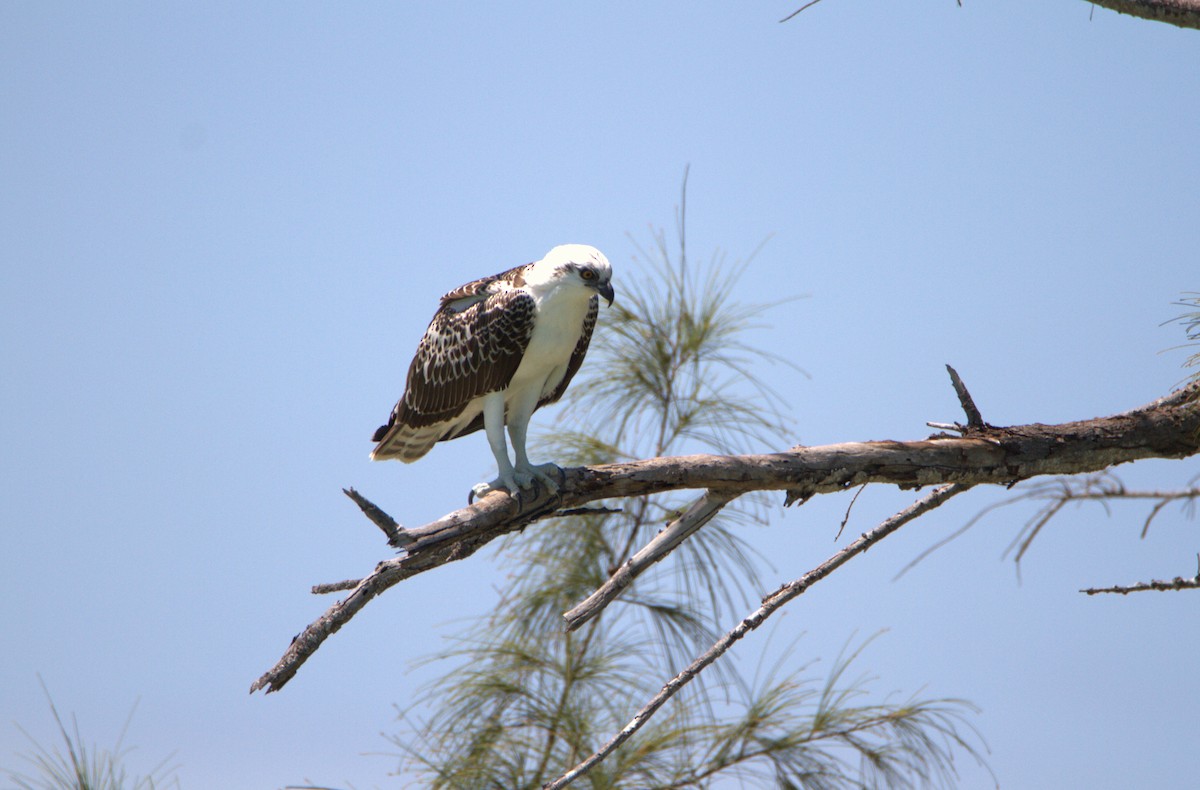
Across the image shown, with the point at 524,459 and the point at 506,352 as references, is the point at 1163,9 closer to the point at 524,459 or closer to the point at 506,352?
the point at 506,352

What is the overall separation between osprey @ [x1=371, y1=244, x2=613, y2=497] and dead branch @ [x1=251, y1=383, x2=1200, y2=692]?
359 mm

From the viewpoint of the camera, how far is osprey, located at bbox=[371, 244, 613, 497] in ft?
13.6

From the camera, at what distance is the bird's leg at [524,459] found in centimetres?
388

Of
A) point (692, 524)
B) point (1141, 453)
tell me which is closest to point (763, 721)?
point (692, 524)

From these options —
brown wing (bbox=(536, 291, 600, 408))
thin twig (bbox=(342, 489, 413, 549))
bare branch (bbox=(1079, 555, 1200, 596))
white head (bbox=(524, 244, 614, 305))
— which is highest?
white head (bbox=(524, 244, 614, 305))

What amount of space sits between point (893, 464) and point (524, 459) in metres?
1.35

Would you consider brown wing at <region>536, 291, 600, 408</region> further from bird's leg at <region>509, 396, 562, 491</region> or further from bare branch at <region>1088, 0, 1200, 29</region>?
bare branch at <region>1088, 0, 1200, 29</region>

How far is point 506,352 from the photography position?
4164mm

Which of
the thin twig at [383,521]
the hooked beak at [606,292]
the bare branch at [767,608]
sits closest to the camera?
the thin twig at [383,521]

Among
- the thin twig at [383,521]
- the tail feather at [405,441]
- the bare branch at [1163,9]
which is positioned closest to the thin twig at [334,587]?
the thin twig at [383,521]

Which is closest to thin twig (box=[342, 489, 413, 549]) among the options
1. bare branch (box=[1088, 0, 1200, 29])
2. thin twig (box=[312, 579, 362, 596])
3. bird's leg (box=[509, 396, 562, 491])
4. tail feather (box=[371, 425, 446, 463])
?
thin twig (box=[312, 579, 362, 596])

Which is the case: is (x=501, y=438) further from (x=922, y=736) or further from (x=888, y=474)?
(x=922, y=736)

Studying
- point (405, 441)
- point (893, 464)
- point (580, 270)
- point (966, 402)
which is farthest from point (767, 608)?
point (405, 441)

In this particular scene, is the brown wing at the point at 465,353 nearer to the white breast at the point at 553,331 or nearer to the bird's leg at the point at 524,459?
the white breast at the point at 553,331
